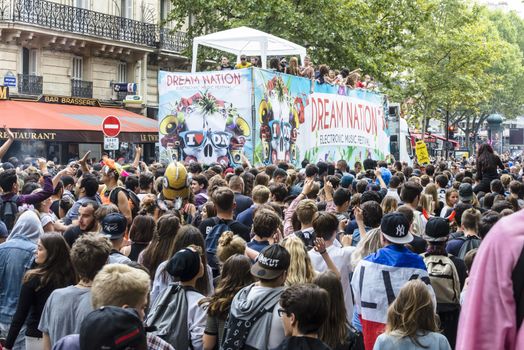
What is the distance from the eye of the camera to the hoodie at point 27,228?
23.0 feet

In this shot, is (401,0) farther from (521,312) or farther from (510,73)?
(510,73)

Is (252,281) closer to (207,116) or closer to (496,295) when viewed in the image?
(496,295)

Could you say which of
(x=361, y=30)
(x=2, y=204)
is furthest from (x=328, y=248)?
(x=361, y=30)

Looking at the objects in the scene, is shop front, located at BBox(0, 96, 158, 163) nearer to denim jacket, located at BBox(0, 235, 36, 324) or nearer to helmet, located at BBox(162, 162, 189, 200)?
helmet, located at BBox(162, 162, 189, 200)

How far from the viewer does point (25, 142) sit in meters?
27.4

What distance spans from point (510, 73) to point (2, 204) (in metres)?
64.1

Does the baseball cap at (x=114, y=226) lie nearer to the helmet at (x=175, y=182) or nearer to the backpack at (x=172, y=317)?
the backpack at (x=172, y=317)

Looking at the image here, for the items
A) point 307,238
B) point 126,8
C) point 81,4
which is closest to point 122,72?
point 126,8

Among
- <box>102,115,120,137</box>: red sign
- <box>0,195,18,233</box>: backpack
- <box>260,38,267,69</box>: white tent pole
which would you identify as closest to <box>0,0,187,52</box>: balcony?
<box>102,115,120,137</box>: red sign

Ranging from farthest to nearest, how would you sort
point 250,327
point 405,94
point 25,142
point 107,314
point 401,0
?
point 405,94, point 401,0, point 25,142, point 250,327, point 107,314

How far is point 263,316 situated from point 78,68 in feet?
96.3

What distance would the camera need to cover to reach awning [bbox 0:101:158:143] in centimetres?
2547

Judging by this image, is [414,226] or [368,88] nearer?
[414,226]

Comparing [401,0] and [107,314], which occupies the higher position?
[401,0]
